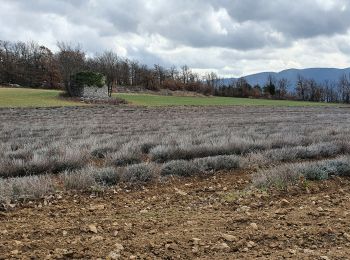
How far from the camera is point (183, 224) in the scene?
16.6 ft

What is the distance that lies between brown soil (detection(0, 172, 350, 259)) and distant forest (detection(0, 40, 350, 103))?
219 feet

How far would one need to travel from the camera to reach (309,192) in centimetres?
666

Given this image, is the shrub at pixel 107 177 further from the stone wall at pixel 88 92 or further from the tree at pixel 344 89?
the tree at pixel 344 89

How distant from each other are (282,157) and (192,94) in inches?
3734

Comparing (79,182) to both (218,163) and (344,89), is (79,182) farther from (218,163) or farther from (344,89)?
(344,89)

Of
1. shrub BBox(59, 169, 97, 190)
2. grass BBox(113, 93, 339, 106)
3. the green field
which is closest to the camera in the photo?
shrub BBox(59, 169, 97, 190)

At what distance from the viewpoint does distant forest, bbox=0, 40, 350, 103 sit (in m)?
91.5

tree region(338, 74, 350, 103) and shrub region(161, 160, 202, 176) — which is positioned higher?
tree region(338, 74, 350, 103)

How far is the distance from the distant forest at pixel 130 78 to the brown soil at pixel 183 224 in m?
66.8

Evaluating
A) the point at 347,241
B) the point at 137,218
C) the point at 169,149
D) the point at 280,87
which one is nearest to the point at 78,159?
the point at 169,149

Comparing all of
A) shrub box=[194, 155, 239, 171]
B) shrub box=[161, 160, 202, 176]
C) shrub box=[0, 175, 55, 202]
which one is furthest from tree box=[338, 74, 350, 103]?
shrub box=[0, 175, 55, 202]

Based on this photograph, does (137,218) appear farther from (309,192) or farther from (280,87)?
(280,87)

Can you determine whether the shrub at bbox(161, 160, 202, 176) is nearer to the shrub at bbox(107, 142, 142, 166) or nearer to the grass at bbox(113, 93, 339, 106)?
the shrub at bbox(107, 142, 142, 166)

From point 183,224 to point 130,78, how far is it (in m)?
115
